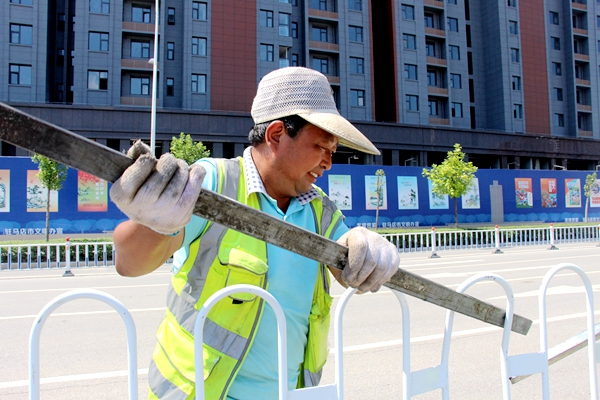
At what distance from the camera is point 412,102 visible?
36219 millimetres

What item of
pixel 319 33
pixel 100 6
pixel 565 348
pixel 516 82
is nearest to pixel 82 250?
pixel 565 348

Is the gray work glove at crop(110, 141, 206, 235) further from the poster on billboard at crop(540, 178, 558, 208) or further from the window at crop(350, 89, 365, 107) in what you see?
the poster on billboard at crop(540, 178, 558, 208)

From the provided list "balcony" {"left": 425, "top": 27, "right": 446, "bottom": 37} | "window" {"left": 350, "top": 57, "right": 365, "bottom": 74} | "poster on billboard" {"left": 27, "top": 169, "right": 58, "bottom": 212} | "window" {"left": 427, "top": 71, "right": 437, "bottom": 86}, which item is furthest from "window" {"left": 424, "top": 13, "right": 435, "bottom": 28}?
"poster on billboard" {"left": 27, "top": 169, "right": 58, "bottom": 212}

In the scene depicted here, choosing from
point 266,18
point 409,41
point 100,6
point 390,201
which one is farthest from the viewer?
point 409,41

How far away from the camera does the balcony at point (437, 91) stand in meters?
37.4

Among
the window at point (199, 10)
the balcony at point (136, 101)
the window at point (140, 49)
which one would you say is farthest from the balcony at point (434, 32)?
the balcony at point (136, 101)

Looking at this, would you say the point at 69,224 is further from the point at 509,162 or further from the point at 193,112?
the point at 509,162

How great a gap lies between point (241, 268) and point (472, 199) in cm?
3115

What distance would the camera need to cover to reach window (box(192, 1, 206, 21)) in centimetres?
2995

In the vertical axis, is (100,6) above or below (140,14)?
below

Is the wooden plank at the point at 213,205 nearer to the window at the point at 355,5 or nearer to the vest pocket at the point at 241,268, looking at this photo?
the vest pocket at the point at 241,268

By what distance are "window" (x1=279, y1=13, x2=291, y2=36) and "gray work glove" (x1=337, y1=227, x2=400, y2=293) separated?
33057 mm

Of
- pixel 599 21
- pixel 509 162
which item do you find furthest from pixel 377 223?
pixel 599 21

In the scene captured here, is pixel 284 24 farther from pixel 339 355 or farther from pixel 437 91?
pixel 339 355
